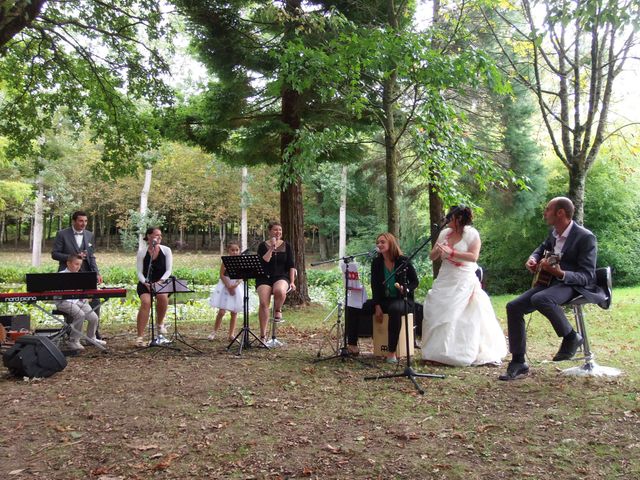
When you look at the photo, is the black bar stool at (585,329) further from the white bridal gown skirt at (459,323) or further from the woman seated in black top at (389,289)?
the woman seated in black top at (389,289)

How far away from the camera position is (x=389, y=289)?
6.22 m

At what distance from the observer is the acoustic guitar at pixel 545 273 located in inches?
195

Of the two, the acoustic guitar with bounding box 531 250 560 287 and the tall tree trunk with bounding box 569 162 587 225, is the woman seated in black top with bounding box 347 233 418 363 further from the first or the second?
the tall tree trunk with bounding box 569 162 587 225

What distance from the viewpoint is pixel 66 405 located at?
472 centimetres

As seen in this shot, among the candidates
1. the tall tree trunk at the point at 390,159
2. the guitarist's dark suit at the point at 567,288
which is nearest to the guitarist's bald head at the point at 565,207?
the guitarist's dark suit at the point at 567,288

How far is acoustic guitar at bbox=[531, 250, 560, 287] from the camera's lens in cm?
496

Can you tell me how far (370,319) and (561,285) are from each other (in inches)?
94.8

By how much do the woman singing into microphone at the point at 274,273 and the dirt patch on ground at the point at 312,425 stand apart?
1.50 meters

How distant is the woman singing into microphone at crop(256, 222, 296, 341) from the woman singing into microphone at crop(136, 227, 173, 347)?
135 cm

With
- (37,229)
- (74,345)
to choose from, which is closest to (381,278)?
(74,345)

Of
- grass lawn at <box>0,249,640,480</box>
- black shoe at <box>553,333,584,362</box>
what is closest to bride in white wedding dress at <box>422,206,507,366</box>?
grass lawn at <box>0,249,640,480</box>

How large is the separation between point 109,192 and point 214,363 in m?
30.4

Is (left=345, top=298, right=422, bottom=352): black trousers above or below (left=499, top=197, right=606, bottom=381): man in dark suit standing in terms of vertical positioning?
below

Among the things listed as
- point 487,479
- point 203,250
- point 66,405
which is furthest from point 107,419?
point 203,250
